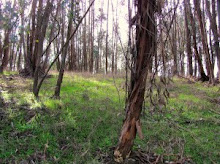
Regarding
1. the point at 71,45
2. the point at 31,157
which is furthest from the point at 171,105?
the point at 71,45

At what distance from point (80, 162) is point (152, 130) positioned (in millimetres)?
2084

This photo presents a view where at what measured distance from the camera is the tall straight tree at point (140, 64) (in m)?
2.98

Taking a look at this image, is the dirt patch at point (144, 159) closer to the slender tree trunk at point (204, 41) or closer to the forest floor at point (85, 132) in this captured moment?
the forest floor at point (85, 132)

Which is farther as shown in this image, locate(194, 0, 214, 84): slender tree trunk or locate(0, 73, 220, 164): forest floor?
locate(194, 0, 214, 84): slender tree trunk

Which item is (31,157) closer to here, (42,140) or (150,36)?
(42,140)

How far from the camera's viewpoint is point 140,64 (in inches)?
123

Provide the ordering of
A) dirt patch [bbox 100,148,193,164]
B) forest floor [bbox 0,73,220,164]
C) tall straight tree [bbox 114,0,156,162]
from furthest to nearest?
forest floor [bbox 0,73,220,164] < dirt patch [bbox 100,148,193,164] < tall straight tree [bbox 114,0,156,162]

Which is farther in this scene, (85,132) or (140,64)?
(85,132)

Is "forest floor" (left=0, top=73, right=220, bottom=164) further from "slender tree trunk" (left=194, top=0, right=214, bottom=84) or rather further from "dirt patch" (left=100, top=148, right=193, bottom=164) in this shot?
"slender tree trunk" (left=194, top=0, right=214, bottom=84)

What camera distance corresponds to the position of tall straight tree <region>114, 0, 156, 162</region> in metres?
2.98

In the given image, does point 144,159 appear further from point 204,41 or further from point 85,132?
point 204,41

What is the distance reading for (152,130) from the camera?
4.93 m

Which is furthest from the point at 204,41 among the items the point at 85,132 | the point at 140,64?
the point at 140,64

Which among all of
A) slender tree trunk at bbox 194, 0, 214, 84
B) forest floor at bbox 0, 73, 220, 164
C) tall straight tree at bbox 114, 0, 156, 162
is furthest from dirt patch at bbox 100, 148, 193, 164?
slender tree trunk at bbox 194, 0, 214, 84
